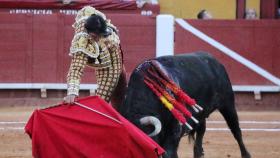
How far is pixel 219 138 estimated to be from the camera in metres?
7.95

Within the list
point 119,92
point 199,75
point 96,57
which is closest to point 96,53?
point 96,57

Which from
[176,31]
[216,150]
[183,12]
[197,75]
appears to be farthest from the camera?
[183,12]

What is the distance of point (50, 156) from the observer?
443 centimetres

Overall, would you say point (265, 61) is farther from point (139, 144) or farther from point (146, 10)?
point (139, 144)

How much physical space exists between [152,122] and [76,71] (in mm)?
551

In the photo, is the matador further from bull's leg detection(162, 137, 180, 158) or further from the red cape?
bull's leg detection(162, 137, 180, 158)

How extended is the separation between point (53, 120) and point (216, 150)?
2.80 m

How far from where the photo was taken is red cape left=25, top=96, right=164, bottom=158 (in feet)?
14.4

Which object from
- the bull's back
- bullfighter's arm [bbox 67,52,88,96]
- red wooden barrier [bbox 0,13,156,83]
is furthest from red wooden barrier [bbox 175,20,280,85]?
bullfighter's arm [bbox 67,52,88,96]

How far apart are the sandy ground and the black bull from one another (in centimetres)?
74

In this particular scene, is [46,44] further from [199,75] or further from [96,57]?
[96,57]

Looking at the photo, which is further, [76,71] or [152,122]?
[76,71]

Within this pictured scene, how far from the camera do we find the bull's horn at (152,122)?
15.1ft

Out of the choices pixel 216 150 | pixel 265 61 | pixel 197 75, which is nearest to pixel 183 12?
pixel 265 61
